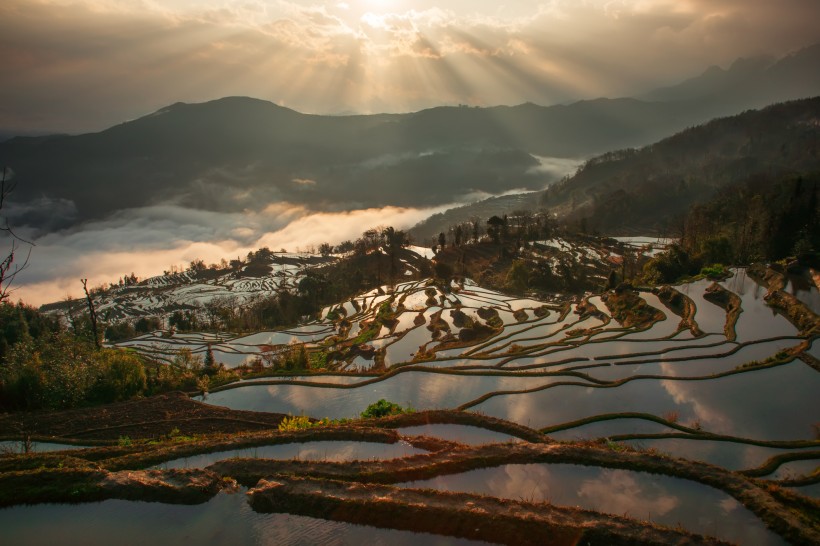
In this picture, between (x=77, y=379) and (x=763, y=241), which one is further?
(x=763, y=241)

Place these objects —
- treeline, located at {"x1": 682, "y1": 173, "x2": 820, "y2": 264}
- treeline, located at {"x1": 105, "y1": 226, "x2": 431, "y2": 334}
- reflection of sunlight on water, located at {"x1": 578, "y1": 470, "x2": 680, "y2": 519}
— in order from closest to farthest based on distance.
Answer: reflection of sunlight on water, located at {"x1": 578, "y1": 470, "x2": 680, "y2": 519}, treeline, located at {"x1": 682, "y1": 173, "x2": 820, "y2": 264}, treeline, located at {"x1": 105, "y1": 226, "x2": 431, "y2": 334}

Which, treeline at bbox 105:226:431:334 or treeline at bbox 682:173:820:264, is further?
treeline at bbox 105:226:431:334

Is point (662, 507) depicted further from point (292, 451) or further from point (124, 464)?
point (124, 464)

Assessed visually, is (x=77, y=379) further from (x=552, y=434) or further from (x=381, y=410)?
(x=552, y=434)

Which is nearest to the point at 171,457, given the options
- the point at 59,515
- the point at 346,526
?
the point at 59,515

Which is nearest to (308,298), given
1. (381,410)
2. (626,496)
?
(381,410)

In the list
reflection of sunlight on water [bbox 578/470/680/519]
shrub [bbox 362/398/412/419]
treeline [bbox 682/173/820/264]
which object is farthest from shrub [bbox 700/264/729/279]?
reflection of sunlight on water [bbox 578/470/680/519]

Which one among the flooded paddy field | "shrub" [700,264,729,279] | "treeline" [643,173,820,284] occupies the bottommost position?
the flooded paddy field

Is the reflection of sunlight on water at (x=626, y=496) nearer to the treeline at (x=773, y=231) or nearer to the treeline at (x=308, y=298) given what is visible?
the treeline at (x=773, y=231)

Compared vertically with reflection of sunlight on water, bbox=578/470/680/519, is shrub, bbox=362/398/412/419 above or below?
above

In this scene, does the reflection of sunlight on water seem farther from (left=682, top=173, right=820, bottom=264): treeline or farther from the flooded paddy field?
(left=682, top=173, right=820, bottom=264): treeline

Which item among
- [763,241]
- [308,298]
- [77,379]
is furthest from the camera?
[308,298]
